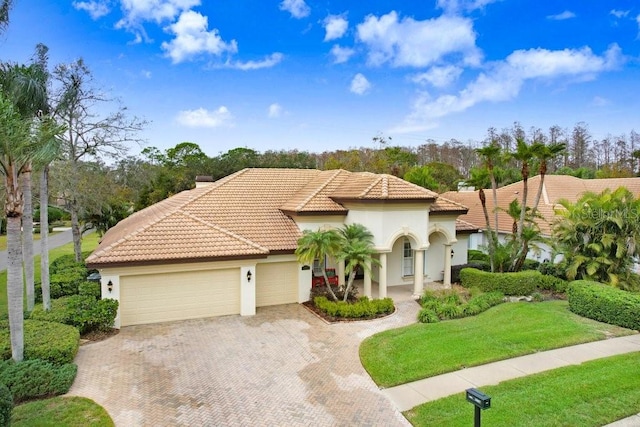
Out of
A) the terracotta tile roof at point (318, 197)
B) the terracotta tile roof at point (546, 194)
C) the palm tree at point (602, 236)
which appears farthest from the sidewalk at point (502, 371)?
the terracotta tile roof at point (546, 194)

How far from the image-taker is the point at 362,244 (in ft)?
54.0

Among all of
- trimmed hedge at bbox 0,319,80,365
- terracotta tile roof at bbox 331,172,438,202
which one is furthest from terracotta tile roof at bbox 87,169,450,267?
trimmed hedge at bbox 0,319,80,365

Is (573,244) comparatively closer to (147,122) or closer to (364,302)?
(364,302)

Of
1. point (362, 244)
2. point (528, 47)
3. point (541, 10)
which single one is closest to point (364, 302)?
point (362, 244)

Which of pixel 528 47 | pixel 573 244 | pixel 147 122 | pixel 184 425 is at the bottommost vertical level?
pixel 184 425

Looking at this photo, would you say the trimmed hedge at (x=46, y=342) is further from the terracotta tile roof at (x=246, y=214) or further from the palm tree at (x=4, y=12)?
the palm tree at (x=4, y=12)

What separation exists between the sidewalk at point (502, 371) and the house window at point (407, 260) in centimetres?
975

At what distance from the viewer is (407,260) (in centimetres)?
2145

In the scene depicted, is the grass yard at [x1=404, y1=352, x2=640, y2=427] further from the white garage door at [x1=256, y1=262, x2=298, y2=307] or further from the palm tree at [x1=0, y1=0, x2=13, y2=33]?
the palm tree at [x1=0, y1=0, x2=13, y2=33]

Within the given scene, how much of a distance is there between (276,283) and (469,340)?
8.56m

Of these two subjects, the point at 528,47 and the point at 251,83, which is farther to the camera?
the point at 251,83

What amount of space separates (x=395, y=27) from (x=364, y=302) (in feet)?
52.3

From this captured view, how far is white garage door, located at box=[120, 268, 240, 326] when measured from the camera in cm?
1480

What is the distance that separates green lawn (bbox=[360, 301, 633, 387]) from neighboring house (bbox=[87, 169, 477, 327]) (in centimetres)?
434
